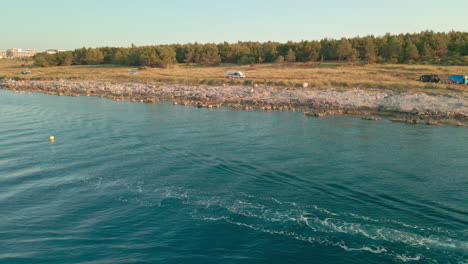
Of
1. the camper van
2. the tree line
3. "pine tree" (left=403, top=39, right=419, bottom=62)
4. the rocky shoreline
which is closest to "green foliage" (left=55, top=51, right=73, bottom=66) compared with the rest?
the tree line

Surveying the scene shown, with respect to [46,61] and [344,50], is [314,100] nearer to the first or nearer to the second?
[344,50]

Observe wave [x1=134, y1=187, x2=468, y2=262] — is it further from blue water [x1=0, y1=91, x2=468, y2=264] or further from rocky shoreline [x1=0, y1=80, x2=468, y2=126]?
rocky shoreline [x1=0, y1=80, x2=468, y2=126]

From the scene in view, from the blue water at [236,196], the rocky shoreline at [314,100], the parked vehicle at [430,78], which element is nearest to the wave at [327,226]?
the blue water at [236,196]

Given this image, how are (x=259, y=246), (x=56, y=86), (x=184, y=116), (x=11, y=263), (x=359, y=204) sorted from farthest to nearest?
(x=56, y=86) → (x=184, y=116) → (x=359, y=204) → (x=259, y=246) → (x=11, y=263)

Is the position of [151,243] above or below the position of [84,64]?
below

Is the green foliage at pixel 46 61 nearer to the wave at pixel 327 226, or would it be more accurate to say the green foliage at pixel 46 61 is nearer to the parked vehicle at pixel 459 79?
the parked vehicle at pixel 459 79

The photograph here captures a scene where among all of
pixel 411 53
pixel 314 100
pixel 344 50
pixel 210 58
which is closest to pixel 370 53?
pixel 344 50

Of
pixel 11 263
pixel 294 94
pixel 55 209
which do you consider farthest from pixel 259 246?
pixel 294 94

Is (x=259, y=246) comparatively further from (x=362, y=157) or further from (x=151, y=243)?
(x=362, y=157)
